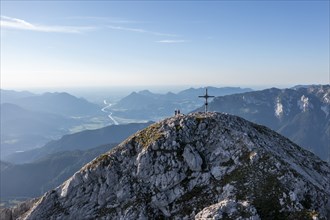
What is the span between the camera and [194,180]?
46000 millimetres

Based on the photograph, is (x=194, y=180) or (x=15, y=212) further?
(x=15, y=212)

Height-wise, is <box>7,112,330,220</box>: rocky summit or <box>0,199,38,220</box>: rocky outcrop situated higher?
<box>7,112,330,220</box>: rocky summit

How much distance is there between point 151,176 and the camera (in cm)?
4781

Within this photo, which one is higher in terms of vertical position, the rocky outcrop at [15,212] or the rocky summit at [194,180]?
the rocky summit at [194,180]

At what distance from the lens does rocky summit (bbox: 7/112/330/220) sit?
3959 cm

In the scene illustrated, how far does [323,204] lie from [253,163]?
9.09 m

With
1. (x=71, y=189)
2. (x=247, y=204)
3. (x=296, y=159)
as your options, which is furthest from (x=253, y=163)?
(x=71, y=189)

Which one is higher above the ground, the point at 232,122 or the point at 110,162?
Answer: the point at 232,122

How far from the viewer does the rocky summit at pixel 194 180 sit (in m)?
39.6

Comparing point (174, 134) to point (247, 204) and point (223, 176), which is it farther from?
point (247, 204)

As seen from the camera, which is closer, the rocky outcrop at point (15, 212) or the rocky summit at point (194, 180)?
the rocky summit at point (194, 180)

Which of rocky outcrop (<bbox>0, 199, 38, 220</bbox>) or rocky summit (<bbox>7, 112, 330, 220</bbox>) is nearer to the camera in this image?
rocky summit (<bbox>7, 112, 330, 220</bbox>)

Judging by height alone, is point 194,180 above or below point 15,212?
Answer: above

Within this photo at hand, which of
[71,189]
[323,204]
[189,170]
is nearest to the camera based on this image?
[323,204]
